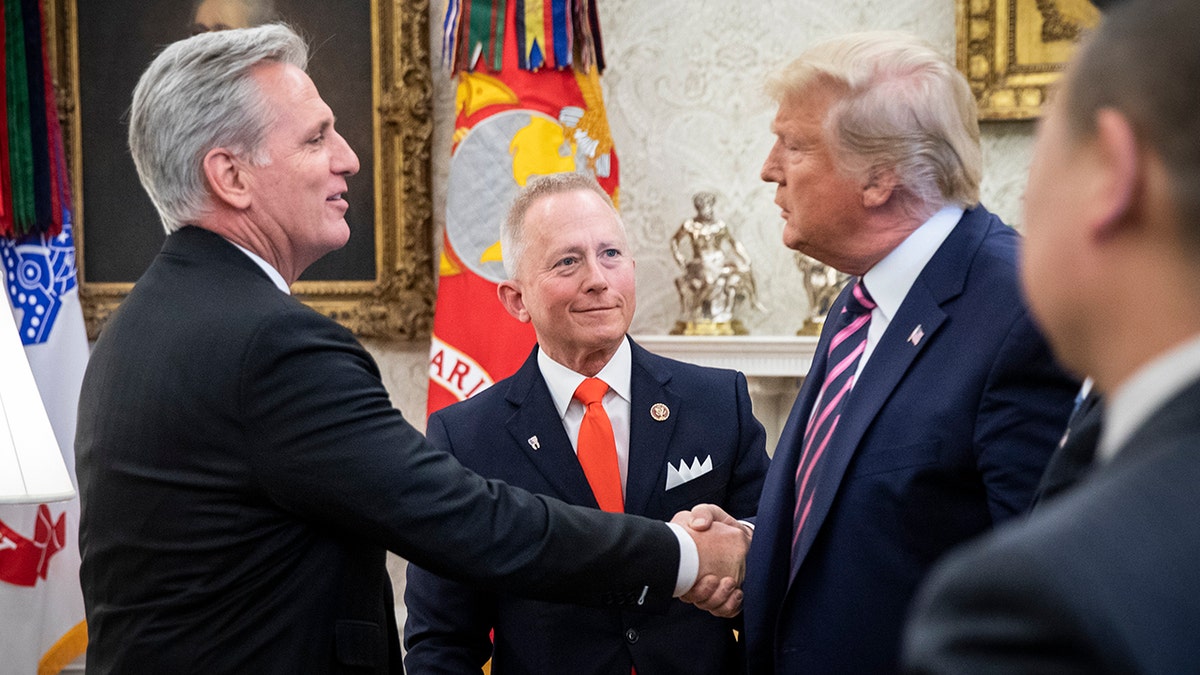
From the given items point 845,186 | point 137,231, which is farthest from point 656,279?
point 845,186

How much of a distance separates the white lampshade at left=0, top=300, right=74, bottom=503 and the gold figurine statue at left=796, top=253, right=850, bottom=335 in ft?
10.2

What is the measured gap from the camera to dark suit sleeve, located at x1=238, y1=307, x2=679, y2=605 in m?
1.90

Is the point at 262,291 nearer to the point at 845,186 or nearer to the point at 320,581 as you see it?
the point at 320,581

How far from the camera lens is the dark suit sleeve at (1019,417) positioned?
1.65 m

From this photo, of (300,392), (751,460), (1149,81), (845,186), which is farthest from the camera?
(751,460)

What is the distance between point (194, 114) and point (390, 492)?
760mm

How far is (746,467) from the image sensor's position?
2531 mm

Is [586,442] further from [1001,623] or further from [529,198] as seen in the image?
[1001,623]

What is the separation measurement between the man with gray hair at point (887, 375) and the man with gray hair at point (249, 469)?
1.18ft

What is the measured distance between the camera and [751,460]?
8.34 ft

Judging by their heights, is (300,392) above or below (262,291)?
below

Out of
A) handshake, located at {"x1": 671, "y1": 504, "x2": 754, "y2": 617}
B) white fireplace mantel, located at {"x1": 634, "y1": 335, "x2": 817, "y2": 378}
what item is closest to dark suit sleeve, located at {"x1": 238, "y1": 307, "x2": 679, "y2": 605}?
handshake, located at {"x1": 671, "y1": 504, "x2": 754, "y2": 617}

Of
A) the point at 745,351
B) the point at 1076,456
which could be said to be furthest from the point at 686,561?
the point at 745,351

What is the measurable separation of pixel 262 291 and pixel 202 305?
0.10 m
